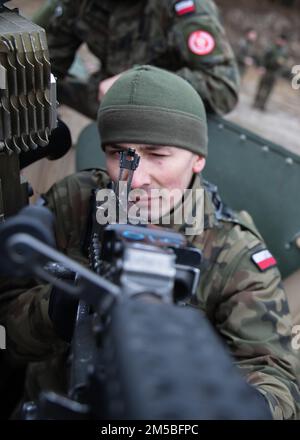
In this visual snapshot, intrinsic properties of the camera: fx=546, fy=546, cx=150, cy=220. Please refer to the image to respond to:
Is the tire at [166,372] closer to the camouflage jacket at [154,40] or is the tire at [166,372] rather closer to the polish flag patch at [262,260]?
the polish flag patch at [262,260]

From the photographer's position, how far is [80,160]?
84.1 inches

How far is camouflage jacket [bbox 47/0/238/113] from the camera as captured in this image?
2.10 meters

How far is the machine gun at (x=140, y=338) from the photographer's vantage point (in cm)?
42

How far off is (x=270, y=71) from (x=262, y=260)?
30.1ft

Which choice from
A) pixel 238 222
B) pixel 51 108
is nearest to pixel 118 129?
pixel 51 108

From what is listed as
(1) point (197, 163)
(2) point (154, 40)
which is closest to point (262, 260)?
(1) point (197, 163)

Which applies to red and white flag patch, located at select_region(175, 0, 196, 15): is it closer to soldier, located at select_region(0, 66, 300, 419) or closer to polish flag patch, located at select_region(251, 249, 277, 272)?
soldier, located at select_region(0, 66, 300, 419)

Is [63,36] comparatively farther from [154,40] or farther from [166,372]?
[166,372]

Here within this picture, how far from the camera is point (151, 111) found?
124 cm

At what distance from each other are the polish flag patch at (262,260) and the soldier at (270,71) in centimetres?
847

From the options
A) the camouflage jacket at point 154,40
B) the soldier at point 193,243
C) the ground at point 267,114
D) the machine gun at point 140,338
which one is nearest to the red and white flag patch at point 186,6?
the camouflage jacket at point 154,40

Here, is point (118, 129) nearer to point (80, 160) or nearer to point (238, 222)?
point (238, 222)
